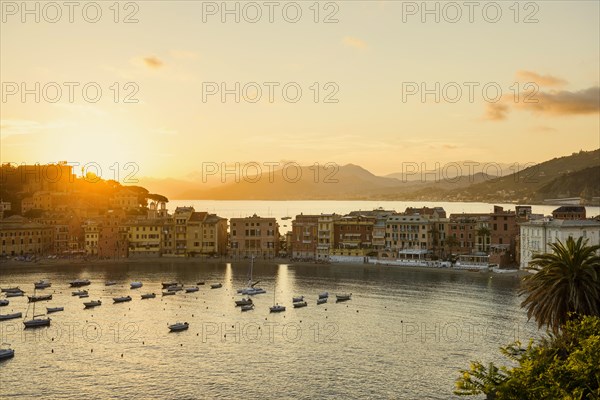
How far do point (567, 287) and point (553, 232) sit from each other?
64.3 m

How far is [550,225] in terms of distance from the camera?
99188 mm

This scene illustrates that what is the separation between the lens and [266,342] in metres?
59.8

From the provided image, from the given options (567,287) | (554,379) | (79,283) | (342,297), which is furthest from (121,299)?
(554,379)

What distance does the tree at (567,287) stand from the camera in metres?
37.3

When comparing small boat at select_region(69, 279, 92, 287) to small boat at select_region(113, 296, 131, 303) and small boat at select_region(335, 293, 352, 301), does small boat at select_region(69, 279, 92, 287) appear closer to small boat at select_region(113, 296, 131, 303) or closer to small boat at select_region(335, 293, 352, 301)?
small boat at select_region(113, 296, 131, 303)

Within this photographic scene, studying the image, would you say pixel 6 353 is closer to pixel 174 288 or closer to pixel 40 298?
pixel 40 298

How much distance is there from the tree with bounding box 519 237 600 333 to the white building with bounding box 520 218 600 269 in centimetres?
5893

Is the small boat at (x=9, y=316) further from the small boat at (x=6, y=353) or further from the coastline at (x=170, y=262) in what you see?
the coastline at (x=170, y=262)

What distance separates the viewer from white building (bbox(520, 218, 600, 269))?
96.7 metres

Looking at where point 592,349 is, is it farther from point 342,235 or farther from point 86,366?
point 342,235

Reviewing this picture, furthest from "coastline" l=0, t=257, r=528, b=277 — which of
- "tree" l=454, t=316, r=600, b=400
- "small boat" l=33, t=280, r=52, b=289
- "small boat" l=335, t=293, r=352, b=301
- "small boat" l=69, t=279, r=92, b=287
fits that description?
"tree" l=454, t=316, r=600, b=400

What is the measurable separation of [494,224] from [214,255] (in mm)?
58256

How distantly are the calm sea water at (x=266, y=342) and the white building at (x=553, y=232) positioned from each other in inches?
364

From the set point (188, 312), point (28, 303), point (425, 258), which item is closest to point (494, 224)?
point (425, 258)
